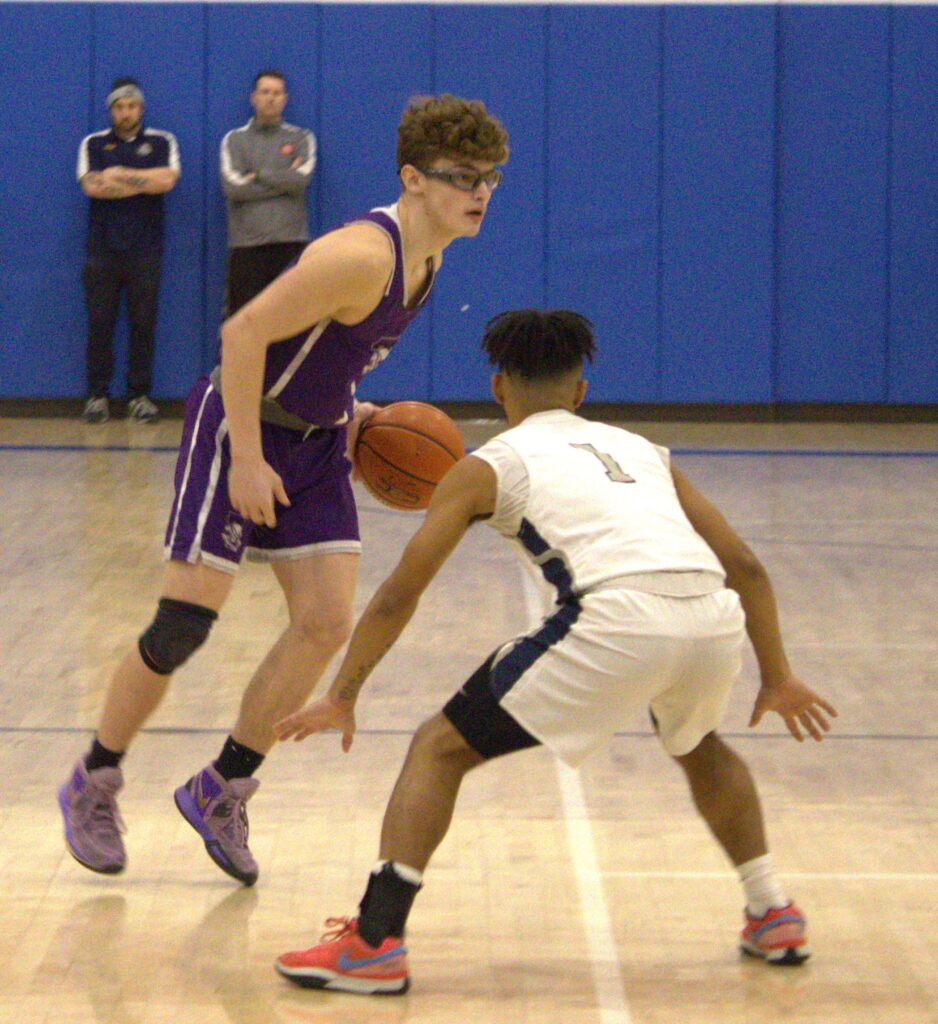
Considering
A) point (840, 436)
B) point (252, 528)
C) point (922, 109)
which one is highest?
point (922, 109)

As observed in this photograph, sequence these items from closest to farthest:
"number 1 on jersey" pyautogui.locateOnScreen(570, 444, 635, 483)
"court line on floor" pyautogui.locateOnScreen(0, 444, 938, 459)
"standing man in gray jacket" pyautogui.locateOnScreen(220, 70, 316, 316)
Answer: "number 1 on jersey" pyautogui.locateOnScreen(570, 444, 635, 483) < "court line on floor" pyautogui.locateOnScreen(0, 444, 938, 459) < "standing man in gray jacket" pyautogui.locateOnScreen(220, 70, 316, 316)

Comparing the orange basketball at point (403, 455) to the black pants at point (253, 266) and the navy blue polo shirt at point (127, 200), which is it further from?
the navy blue polo shirt at point (127, 200)

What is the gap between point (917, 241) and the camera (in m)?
10.9

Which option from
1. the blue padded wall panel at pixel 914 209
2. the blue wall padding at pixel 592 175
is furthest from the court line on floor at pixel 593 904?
the blue padded wall panel at pixel 914 209

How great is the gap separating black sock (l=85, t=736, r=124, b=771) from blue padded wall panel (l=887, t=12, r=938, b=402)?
853cm

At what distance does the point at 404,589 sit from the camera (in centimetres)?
271

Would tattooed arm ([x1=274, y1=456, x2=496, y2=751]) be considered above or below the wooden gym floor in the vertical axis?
above

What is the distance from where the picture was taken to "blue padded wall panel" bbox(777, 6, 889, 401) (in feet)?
35.3

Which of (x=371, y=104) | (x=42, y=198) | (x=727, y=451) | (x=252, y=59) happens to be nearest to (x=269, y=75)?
(x=252, y=59)

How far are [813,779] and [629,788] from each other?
44 cm

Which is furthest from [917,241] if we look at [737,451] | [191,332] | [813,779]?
[813,779]

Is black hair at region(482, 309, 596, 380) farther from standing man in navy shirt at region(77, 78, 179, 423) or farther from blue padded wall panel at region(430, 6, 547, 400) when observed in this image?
blue padded wall panel at region(430, 6, 547, 400)

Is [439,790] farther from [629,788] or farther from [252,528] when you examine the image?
[629,788]

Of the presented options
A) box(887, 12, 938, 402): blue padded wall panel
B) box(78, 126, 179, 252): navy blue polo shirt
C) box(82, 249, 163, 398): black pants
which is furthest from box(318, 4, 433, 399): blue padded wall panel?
box(887, 12, 938, 402): blue padded wall panel
